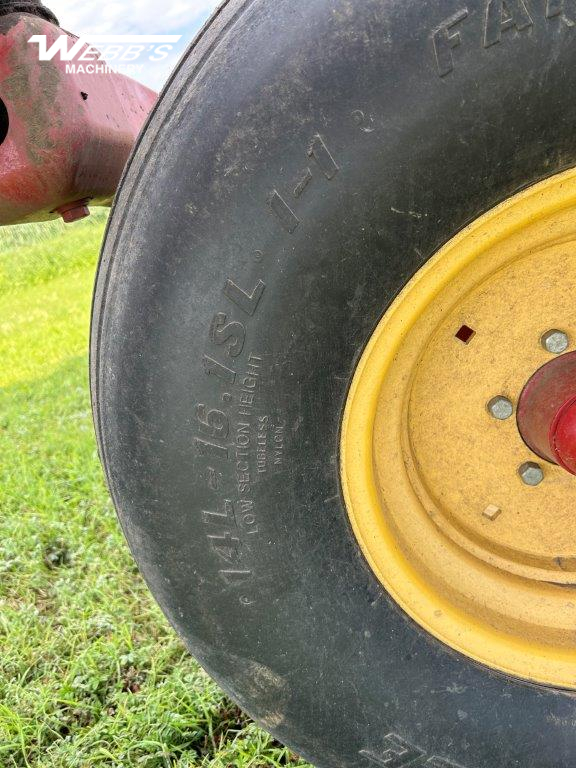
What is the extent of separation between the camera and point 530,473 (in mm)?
1229

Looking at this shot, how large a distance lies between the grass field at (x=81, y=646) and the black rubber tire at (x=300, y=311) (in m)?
0.47

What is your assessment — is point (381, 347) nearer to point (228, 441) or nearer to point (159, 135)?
point (228, 441)

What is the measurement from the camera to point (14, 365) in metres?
4.25

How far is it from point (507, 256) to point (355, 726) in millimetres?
770

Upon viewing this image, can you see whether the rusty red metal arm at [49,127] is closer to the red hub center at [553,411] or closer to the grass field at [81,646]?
the red hub center at [553,411]

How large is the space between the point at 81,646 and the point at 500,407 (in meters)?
1.26

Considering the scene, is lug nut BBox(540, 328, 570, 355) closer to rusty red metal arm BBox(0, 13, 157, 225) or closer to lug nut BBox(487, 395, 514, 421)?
lug nut BBox(487, 395, 514, 421)

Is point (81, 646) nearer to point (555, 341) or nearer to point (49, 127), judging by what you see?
point (49, 127)

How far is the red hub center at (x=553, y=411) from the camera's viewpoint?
1.12 m

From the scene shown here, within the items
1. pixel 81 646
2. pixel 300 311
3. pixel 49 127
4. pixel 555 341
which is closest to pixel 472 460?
pixel 555 341

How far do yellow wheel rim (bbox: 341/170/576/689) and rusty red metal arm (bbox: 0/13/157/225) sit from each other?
69cm

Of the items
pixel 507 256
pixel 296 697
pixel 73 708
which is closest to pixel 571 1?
pixel 507 256

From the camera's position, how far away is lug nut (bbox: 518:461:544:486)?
1227mm

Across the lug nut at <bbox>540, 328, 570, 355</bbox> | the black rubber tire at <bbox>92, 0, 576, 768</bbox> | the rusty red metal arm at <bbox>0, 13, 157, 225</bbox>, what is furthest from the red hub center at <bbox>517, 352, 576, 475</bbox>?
the rusty red metal arm at <bbox>0, 13, 157, 225</bbox>
